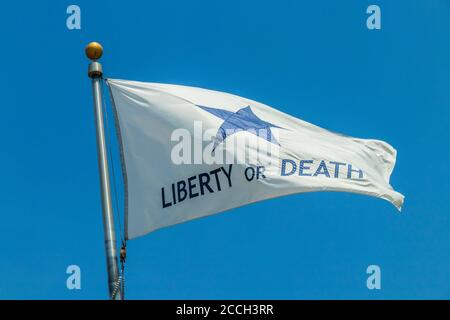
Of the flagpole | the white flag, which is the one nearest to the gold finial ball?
the flagpole

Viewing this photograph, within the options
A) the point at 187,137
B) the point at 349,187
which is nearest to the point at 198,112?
the point at 187,137

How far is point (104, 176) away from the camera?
18344 mm

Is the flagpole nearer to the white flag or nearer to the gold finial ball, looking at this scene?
the gold finial ball

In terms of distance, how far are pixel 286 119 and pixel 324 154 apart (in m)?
1.34

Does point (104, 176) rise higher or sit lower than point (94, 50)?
lower

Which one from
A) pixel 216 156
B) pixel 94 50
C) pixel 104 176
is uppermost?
pixel 94 50

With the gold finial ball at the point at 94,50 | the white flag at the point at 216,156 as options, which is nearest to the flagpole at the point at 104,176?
the gold finial ball at the point at 94,50

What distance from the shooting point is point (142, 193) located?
64.8 feet

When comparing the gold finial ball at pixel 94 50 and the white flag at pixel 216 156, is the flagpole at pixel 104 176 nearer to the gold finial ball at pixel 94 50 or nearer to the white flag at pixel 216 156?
the gold finial ball at pixel 94 50

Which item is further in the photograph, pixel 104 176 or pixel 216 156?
pixel 216 156

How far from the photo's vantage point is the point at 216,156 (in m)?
20.0

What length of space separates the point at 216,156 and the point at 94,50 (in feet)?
10.3
